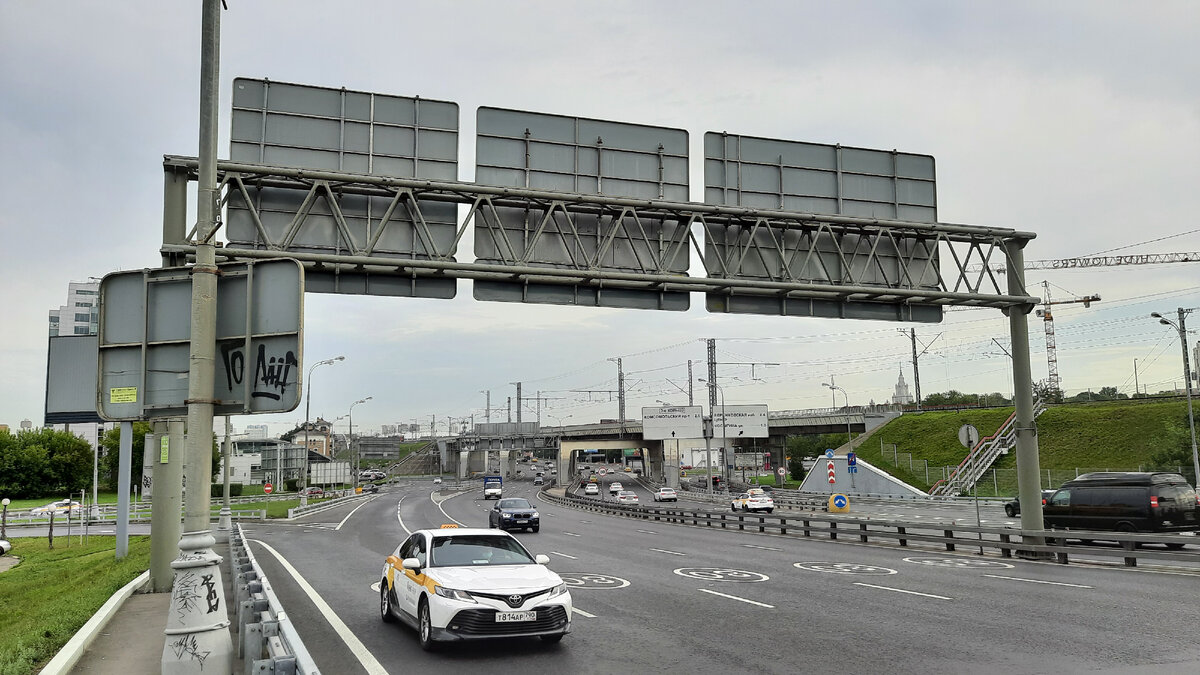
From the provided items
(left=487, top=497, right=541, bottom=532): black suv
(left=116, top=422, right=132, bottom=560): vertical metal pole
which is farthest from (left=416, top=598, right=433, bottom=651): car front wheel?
(left=487, top=497, right=541, bottom=532): black suv

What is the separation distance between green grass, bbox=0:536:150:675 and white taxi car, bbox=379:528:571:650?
169 inches

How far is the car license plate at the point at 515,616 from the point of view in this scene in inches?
391

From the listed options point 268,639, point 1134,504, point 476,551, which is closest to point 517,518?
point 1134,504

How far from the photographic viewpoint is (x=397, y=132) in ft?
59.3

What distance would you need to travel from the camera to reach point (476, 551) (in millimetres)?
11625

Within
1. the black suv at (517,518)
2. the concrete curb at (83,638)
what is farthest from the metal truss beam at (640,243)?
the black suv at (517,518)

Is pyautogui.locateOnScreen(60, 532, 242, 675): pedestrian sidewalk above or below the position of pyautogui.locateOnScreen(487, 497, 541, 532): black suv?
above

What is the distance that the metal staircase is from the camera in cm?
6038

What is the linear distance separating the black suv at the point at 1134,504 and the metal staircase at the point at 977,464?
34.1 metres

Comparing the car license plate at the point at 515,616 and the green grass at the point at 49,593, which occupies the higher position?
the car license plate at the point at 515,616

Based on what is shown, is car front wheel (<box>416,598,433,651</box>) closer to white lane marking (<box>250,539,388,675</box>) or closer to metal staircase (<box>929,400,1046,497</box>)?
white lane marking (<box>250,539,388,675</box>)

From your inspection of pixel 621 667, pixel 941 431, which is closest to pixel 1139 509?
pixel 621 667

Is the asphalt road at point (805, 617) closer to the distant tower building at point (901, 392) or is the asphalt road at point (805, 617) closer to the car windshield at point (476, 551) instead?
the car windshield at point (476, 551)

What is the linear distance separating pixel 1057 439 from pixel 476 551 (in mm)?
67965
